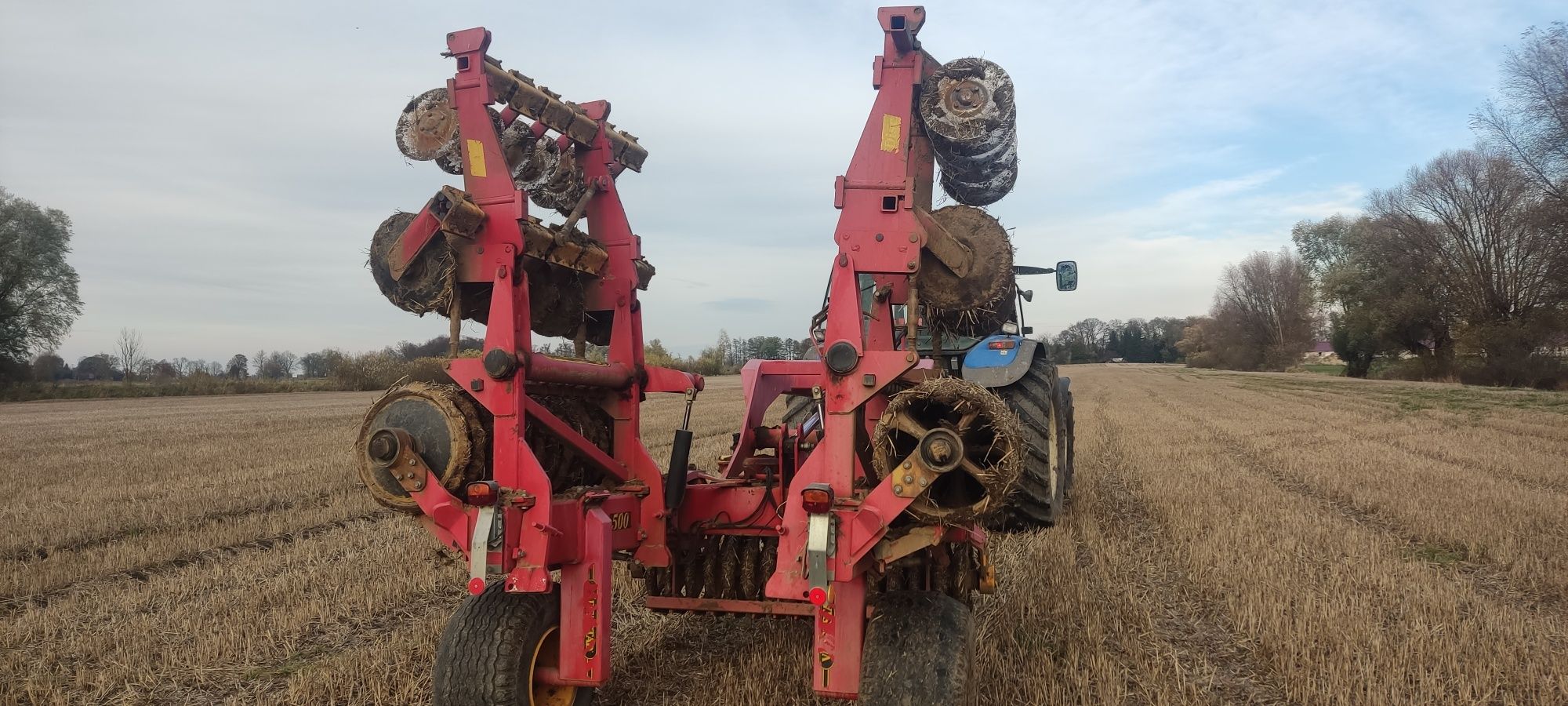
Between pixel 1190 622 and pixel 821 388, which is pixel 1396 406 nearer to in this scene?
pixel 1190 622

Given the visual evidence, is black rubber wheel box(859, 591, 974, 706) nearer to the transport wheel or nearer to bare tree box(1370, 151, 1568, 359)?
the transport wheel

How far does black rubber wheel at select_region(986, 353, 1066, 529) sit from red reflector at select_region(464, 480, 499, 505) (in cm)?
365

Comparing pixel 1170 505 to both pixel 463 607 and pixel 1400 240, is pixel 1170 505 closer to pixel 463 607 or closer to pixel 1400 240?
pixel 463 607

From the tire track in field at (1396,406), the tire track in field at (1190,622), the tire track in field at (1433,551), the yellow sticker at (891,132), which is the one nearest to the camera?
the yellow sticker at (891,132)

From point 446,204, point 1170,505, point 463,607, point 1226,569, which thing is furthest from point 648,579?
point 1170,505

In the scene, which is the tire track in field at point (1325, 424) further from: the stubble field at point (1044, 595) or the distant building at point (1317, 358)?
the distant building at point (1317, 358)

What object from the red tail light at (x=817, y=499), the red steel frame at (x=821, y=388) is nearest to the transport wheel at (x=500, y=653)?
the red steel frame at (x=821, y=388)

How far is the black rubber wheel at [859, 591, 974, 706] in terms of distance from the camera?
3.12 meters

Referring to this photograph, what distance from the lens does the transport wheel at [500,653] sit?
3.31m

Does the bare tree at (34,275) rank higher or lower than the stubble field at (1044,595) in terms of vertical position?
higher

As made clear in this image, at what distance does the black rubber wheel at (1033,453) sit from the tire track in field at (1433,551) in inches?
106

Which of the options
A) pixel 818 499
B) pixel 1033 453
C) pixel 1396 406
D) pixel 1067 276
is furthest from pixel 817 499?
pixel 1396 406

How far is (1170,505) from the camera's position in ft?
28.1

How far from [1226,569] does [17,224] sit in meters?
49.3
